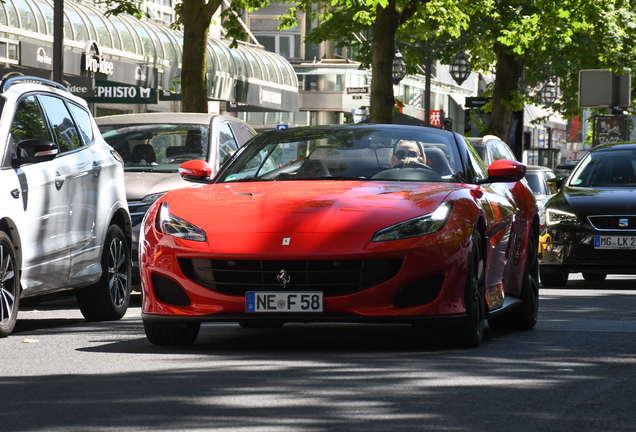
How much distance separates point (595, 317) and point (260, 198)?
12.2 ft

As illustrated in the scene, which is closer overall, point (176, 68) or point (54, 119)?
point (54, 119)

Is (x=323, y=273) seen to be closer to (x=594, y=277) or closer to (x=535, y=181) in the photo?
(x=594, y=277)

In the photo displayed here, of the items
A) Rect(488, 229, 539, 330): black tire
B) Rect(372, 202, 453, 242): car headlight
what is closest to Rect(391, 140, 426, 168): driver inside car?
Rect(372, 202, 453, 242): car headlight

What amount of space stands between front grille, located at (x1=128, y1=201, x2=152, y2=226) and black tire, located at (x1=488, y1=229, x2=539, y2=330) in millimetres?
3770

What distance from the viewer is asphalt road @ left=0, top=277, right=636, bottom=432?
513cm

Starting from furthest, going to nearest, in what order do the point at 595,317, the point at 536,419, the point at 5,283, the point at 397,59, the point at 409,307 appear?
the point at 397,59 → the point at 595,317 → the point at 5,283 → the point at 409,307 → the point at 536,419

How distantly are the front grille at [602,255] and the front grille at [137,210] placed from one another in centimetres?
502

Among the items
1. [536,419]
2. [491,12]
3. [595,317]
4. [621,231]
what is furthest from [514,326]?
[491,12]

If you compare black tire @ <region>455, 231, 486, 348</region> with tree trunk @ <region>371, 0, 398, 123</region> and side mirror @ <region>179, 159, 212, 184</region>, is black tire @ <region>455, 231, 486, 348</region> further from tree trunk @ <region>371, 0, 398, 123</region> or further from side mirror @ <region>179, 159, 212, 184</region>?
tree trunk @ <region>371, 0, 398, 123</region>

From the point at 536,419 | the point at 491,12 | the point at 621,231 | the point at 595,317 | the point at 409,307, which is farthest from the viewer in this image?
the point at 491,12

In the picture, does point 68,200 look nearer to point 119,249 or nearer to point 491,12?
point 119,249

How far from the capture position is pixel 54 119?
9.69 m

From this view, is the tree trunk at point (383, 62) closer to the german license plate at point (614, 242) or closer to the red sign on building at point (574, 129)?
the german license plate at point (614, 242)

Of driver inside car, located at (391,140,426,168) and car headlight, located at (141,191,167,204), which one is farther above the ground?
driver inside car, located at (391,140,426,168)
